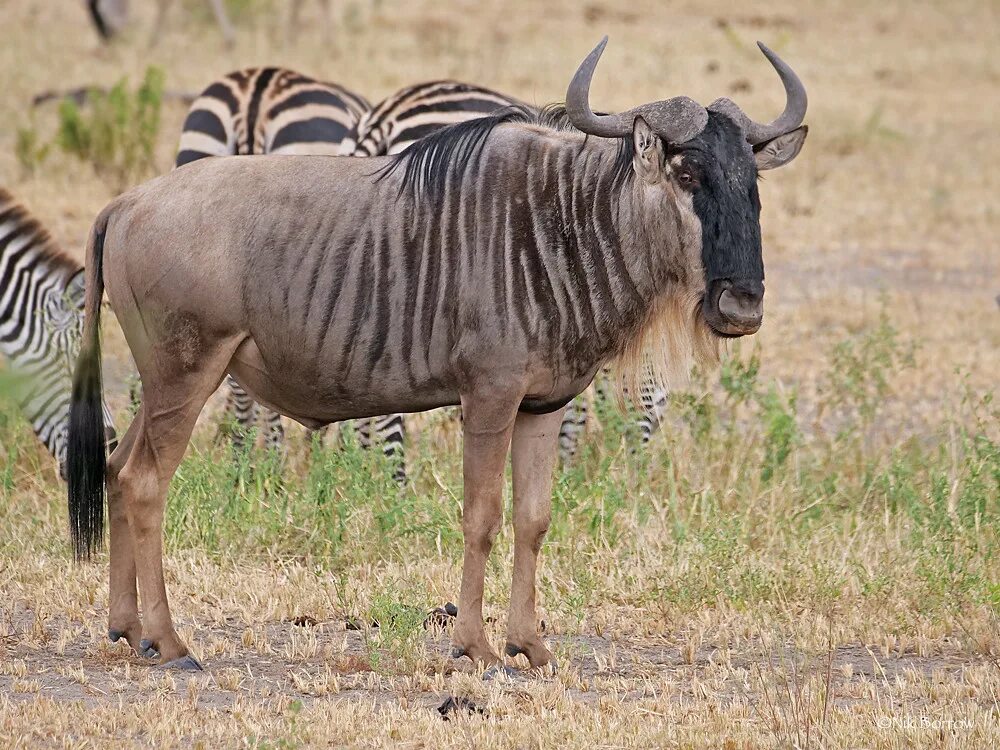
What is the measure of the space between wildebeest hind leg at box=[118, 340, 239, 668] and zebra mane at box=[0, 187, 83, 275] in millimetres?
2059

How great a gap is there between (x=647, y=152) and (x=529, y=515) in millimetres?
1175

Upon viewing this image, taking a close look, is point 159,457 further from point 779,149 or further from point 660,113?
point 779,149

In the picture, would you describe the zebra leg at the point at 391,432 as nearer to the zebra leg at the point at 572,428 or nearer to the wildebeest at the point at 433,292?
the zebra leg at the point at 572,428

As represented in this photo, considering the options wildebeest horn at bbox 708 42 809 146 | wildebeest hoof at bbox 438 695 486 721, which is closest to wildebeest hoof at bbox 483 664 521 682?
wildebeest hoof at bbox 438 695 486 721

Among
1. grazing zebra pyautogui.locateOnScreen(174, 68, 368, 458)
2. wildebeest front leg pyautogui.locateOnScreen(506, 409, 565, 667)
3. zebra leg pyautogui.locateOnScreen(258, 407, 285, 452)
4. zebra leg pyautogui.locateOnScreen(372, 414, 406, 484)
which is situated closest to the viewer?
wildebeest front leg pyautogui.locateOnScreen(506, 409, 565, 667)

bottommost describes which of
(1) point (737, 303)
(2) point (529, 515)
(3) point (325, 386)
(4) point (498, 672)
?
(4) point (498, 672)

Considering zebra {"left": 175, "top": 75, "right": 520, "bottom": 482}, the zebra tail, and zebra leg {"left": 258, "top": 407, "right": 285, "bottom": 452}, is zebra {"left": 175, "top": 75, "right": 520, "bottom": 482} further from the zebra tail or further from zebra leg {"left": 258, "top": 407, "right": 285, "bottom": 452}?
the zebra tail

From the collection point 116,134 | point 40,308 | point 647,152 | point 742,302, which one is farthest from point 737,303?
point 116,134

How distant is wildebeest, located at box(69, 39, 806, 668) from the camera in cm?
429

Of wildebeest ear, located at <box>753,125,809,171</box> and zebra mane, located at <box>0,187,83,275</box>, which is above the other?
wildebeest ear, located at <box>753,125,809,171</box>

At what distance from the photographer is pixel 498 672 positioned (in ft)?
14.3

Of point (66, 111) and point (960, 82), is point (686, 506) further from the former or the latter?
point (960, 82)

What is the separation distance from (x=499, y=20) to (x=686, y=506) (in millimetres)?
17240

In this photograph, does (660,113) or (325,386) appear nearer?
(660,113)
